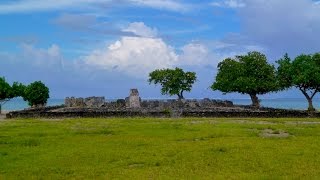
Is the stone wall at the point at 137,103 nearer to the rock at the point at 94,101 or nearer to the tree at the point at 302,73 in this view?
the rock at the point at 94,101

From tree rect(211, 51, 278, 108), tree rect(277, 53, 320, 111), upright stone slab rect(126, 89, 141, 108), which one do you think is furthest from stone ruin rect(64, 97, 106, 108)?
tree rect(277, 53, 320, 111)

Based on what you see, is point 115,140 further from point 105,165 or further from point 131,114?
point 131,114

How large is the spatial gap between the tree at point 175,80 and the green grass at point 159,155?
60470 mm

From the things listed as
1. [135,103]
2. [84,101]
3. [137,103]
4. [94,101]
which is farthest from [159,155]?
[84,101]

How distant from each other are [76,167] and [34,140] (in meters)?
10.7

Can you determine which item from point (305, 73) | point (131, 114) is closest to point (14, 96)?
point (131, 114)

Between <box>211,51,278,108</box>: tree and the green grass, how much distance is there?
4635 cm

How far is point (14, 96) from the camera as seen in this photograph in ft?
279

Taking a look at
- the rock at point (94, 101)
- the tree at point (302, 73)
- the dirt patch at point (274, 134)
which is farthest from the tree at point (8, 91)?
the dirt patch at point (274, 134)

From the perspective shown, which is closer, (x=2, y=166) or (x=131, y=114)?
(x=2, y=166)

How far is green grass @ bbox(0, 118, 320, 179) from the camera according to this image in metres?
20.2

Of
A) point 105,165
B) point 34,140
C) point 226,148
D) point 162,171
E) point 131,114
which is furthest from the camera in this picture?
point 131,114

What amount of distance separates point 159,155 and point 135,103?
6094 cm

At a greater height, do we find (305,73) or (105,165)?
(305,73)
